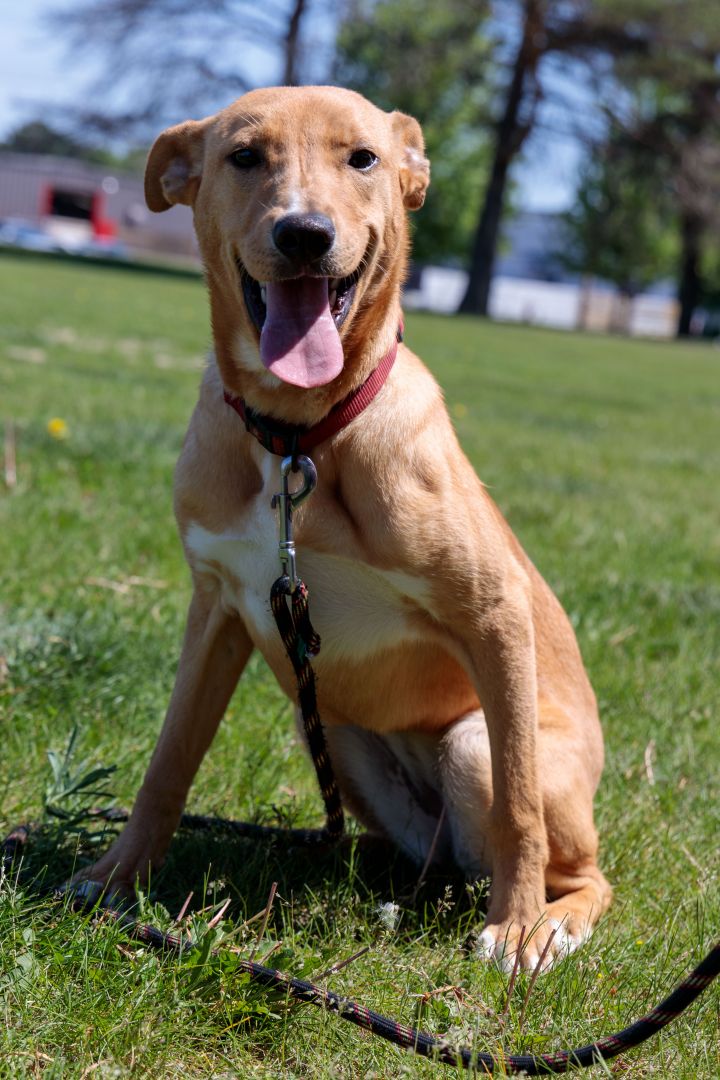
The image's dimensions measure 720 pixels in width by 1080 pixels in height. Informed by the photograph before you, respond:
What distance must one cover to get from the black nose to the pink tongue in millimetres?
95

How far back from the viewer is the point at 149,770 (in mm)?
2723

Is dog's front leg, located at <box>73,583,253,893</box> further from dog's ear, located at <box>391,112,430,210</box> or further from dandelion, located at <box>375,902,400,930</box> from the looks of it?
dog's ear, located at <box>391,112,430,210</box>

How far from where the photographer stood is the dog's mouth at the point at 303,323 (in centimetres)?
242

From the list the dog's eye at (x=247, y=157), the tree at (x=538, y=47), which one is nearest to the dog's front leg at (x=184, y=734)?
the dog's eye at (x=247, y=157)

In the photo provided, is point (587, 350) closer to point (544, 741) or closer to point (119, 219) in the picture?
point (544, 741)

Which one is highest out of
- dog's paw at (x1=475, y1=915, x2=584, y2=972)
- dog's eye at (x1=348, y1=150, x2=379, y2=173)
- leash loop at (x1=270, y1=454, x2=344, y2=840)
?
dog's eye at (x1=348, y1=150, x2=379, y2=173)

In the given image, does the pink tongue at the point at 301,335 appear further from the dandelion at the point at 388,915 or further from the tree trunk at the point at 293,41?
the tree trunk at the point at 293,41

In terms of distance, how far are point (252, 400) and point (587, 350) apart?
25237mm

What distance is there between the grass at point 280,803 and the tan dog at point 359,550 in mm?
162

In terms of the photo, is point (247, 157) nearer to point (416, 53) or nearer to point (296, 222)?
point (296, 222)

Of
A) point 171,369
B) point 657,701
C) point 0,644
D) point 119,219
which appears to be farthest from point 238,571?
point 119,219

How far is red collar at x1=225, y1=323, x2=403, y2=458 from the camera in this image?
8.33 feet

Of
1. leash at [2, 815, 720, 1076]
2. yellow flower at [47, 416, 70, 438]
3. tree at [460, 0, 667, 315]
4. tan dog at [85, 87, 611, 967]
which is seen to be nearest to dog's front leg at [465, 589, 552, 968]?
tan dog at [85, 87, 611, 967]

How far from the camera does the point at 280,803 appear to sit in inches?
121
